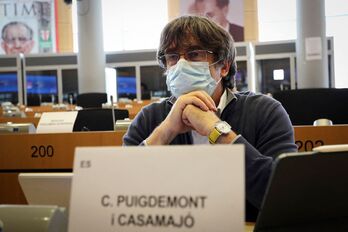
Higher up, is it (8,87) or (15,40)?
(15,40)

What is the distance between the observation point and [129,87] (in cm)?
1104

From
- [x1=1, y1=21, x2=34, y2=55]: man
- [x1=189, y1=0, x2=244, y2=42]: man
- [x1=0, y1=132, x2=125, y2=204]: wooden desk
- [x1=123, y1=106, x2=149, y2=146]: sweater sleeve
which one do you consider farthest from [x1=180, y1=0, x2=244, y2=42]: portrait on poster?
[x1=123, y1=106, x2=149, y2=146]: sweater sleeve

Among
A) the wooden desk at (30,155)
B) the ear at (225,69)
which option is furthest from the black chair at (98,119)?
the ear at (225,69)

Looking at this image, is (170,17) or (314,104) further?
(170,17)

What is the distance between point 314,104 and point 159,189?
254cm

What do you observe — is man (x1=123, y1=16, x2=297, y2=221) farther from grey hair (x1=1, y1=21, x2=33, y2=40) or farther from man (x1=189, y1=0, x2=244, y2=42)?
grey hair (x1=1, y1=21, x2=33, y2=40)

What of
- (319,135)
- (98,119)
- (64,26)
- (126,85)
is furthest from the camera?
(64,26)

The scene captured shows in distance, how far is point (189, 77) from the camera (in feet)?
5.32

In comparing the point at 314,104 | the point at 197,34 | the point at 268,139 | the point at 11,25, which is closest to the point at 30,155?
the point at 197,34

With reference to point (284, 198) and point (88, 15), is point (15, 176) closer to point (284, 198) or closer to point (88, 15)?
point (284, 198)

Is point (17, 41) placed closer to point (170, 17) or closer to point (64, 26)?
point (64, 26)

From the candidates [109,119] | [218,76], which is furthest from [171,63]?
[109,119]

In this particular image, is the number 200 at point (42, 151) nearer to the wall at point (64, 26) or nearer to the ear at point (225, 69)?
the ear at point (225, 69)

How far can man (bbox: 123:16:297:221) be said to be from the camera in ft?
4.76
